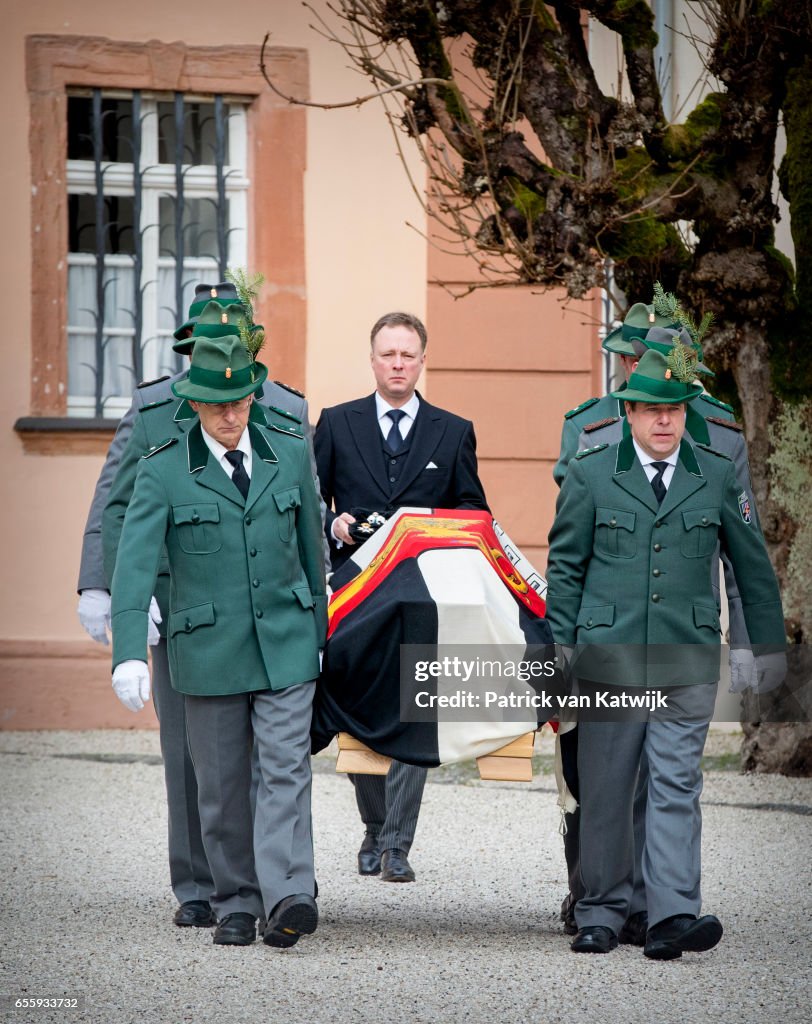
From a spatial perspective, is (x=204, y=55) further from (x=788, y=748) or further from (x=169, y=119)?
(x=788, y=748)

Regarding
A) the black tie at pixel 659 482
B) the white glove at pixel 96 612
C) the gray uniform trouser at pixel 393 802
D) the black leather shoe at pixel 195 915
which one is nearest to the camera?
the black tie at pixel 659 482

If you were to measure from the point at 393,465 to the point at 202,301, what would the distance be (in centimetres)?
108

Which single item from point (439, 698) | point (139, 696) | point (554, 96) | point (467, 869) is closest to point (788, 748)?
point (467, 869)

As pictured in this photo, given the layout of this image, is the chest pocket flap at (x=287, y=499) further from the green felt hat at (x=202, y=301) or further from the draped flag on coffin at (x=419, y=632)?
the green felt hat at (x=202, y=301)

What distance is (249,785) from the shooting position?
5.46 metres

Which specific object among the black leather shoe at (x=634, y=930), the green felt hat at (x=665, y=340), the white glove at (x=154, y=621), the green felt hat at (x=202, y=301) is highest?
the green felt hat at (x=202, y=301)

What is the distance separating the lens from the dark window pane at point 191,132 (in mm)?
10609

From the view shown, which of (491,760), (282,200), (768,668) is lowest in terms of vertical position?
(491,760)

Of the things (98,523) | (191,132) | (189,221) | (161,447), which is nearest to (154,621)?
(98,523)

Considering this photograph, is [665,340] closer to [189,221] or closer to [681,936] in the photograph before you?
[681,936]

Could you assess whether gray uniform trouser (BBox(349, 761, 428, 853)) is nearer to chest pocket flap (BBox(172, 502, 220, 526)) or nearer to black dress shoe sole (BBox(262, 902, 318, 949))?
black dress shoe sole (BBox(262, 902, 318, 949))

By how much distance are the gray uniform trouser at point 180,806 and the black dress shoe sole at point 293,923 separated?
642mm

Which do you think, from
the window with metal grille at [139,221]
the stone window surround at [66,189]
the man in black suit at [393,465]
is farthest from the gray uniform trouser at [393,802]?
the window with metal grille at [139,221]

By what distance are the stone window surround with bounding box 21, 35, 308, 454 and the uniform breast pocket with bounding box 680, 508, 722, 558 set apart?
5.28 meters
